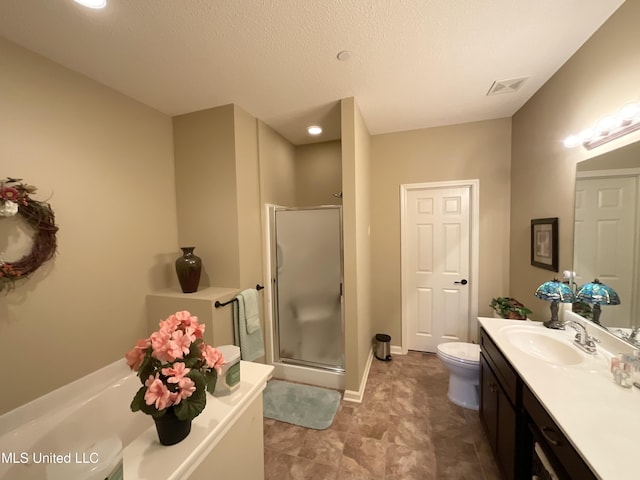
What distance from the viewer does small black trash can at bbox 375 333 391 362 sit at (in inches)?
116

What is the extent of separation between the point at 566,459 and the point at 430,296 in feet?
7.23

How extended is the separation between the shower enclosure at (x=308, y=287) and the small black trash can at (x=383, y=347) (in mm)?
648

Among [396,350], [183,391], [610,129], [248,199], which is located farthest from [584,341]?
[248,199]

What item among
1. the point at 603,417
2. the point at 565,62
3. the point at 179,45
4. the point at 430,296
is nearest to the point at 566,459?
the point at 603,417

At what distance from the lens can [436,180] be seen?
2891mm

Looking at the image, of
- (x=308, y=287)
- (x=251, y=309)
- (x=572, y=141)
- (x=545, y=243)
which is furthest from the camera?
(x=308, y=287)

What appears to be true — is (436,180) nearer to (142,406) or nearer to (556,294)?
(556,294)

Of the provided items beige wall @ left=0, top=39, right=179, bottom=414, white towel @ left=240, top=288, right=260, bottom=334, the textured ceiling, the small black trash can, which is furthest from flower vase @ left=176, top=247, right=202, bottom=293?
the small black trash can

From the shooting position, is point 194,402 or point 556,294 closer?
point 194,402

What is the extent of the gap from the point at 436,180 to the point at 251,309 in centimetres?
248

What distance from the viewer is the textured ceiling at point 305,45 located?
51.2 inches

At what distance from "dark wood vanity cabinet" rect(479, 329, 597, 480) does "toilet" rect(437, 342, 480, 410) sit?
8.7 inches

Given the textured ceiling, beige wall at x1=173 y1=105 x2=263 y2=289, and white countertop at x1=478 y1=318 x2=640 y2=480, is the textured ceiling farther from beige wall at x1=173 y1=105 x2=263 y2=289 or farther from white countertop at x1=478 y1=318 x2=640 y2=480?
white countertop at x1=478 y1=318 x2=640 y2=480

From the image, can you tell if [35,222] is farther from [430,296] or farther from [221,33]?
[430,296]
